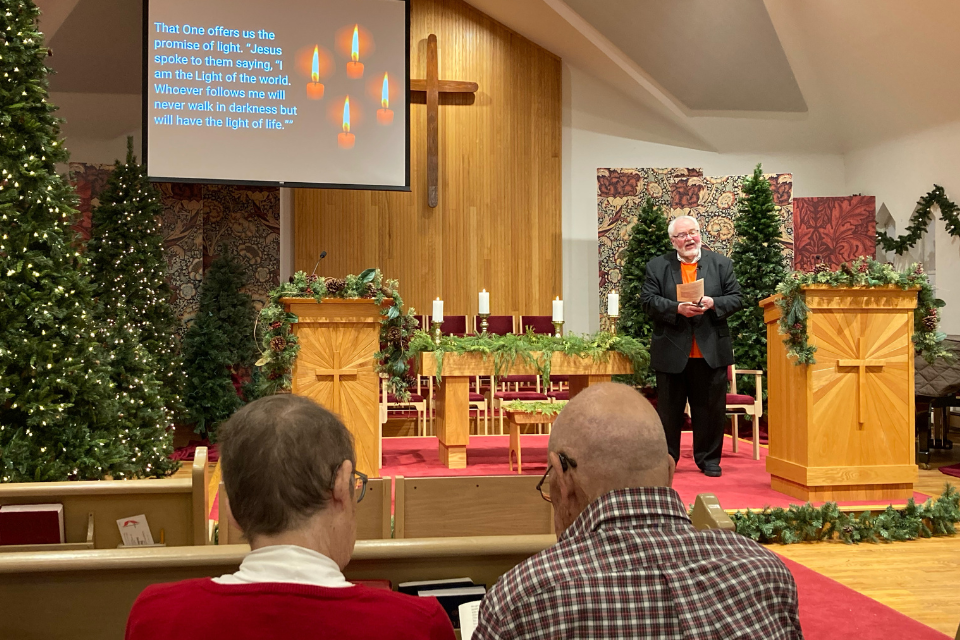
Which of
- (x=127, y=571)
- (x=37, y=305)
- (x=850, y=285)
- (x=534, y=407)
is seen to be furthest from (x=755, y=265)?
(x=127, y=571)

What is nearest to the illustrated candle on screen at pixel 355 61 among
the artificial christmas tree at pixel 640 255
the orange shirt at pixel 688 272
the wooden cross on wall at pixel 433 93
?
the wooden cross on wall at pixel 433 93

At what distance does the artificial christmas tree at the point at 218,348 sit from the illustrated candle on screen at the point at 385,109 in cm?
192

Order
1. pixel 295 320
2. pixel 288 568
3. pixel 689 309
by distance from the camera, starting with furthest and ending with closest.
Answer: pixel 689 309 < pixel 295 320 < pixel 288 568

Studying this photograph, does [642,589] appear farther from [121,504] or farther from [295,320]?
[295,320]

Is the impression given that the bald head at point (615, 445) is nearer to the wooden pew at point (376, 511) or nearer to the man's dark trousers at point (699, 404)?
the wooden pew at point (376, 511)

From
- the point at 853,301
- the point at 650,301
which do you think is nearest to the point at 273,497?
the point at 853,301

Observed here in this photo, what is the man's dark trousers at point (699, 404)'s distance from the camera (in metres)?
5.04

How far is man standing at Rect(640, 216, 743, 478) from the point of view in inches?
197

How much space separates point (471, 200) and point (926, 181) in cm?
445

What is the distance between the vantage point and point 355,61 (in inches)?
306

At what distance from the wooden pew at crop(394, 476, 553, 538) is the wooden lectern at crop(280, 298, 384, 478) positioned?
2294mm

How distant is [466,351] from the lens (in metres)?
5.23

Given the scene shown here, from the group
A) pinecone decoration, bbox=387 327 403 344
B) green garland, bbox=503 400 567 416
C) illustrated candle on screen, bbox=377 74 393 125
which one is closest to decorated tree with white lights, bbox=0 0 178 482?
pinecone decoration, bbox=387 327 403 344

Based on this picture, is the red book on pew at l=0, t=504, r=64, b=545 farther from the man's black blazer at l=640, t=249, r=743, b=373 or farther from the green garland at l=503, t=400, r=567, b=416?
the man's black blazer at l=640, t=249, r=743, b=373
